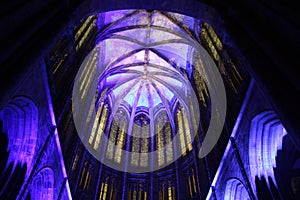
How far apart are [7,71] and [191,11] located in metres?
6.15

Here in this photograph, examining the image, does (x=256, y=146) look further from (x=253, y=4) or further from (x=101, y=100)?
(x=101, y=100)

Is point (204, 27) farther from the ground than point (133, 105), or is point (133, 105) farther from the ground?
point (133, 105)

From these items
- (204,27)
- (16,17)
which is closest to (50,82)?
(16,17)

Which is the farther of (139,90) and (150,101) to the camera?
(150,101)

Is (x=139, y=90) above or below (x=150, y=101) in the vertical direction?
above

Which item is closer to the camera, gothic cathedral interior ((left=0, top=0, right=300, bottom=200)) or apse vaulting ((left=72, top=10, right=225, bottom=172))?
gothic cathedral interior ((left=0, top=0, right=300, bottom=200))

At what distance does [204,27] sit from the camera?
11977 millimetres

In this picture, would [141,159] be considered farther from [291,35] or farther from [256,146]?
[291,35]

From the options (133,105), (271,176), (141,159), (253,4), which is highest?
(133,105)

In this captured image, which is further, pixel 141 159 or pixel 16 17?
pixel 141 159

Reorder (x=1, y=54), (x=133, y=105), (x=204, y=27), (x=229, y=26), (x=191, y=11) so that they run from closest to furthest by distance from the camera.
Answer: (x=1, y=54) → (x=229, y=26) → (x=191, y=11) → (x=204, y=27) → (x=133, y=105)

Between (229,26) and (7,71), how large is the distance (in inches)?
201

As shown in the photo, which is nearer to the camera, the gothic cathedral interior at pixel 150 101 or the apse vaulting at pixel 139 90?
the gothic cathedral interior at pixel 150 101

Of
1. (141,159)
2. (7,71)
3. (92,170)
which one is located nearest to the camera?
(7,71)
